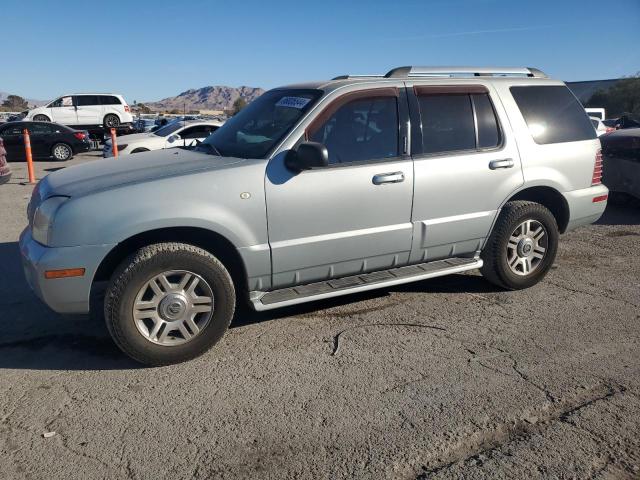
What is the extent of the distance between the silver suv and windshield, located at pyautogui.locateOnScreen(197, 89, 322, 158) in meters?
0.02

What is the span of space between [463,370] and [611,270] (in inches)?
121

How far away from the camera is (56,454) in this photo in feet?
9.12

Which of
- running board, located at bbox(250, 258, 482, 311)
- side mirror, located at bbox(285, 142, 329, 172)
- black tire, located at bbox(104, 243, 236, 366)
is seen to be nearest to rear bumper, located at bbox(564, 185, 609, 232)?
running board, located at bbox(250, 258, 482, 311)

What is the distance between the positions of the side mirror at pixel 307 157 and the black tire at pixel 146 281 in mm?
854

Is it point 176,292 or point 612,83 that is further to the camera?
point 612,83

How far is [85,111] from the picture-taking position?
81.5 feet

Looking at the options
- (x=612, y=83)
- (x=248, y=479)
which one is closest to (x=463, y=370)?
(x=248, y=479)

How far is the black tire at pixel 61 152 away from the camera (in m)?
17.7

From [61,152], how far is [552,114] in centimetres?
1651

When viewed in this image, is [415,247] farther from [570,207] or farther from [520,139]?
[570,207]

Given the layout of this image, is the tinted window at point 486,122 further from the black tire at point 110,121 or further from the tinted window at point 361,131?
the black tire at point 110,121

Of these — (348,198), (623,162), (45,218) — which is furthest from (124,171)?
(623,162)

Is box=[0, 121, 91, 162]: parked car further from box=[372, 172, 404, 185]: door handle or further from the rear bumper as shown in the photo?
the rear bumper

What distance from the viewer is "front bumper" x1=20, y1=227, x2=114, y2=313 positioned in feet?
11.2
